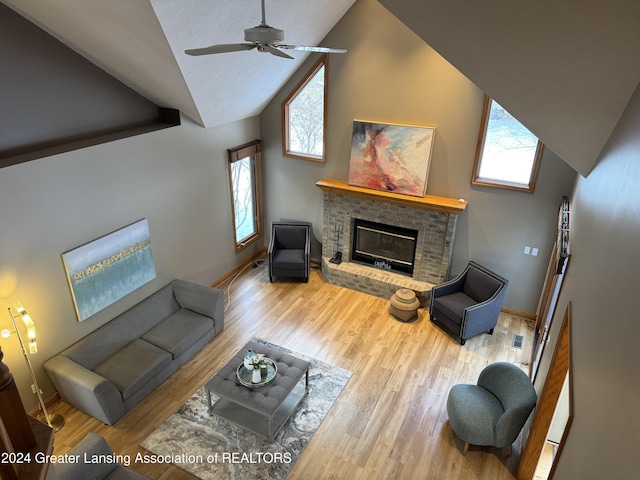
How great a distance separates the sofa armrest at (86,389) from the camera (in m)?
4.52

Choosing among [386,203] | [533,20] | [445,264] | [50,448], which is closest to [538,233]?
[445,264]

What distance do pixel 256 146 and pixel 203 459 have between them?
188 inches

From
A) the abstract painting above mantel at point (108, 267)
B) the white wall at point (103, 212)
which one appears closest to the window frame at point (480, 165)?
the white wall at point (103, 212)

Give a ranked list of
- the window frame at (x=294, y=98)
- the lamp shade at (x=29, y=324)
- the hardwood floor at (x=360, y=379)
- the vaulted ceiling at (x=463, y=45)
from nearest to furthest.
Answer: the vaulted ceiling at (x=463, y=45)
the lamp shade at (x=29, y=324)
the hardwood floor at (x=360, y=379)
the window frame at (x=294, y=98)

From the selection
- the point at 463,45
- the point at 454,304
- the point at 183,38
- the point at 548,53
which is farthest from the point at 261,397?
the point at 548,53

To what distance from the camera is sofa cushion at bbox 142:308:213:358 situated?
5.44 metres

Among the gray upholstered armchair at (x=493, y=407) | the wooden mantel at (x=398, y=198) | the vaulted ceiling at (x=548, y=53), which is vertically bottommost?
the gray upholstered armchair at (x=493, y=407)

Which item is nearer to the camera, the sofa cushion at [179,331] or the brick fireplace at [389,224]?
the sofa cushion at [179,331]

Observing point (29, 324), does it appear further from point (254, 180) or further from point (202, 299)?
point (254, 180)

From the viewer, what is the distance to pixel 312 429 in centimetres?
475

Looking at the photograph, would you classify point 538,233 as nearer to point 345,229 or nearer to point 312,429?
point 345,229

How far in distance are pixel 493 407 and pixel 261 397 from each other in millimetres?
2349

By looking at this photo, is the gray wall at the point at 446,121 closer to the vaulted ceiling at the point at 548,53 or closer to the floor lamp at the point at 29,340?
the vaulted ceiling at the point at 548,53

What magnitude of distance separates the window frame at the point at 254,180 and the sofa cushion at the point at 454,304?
341cm
